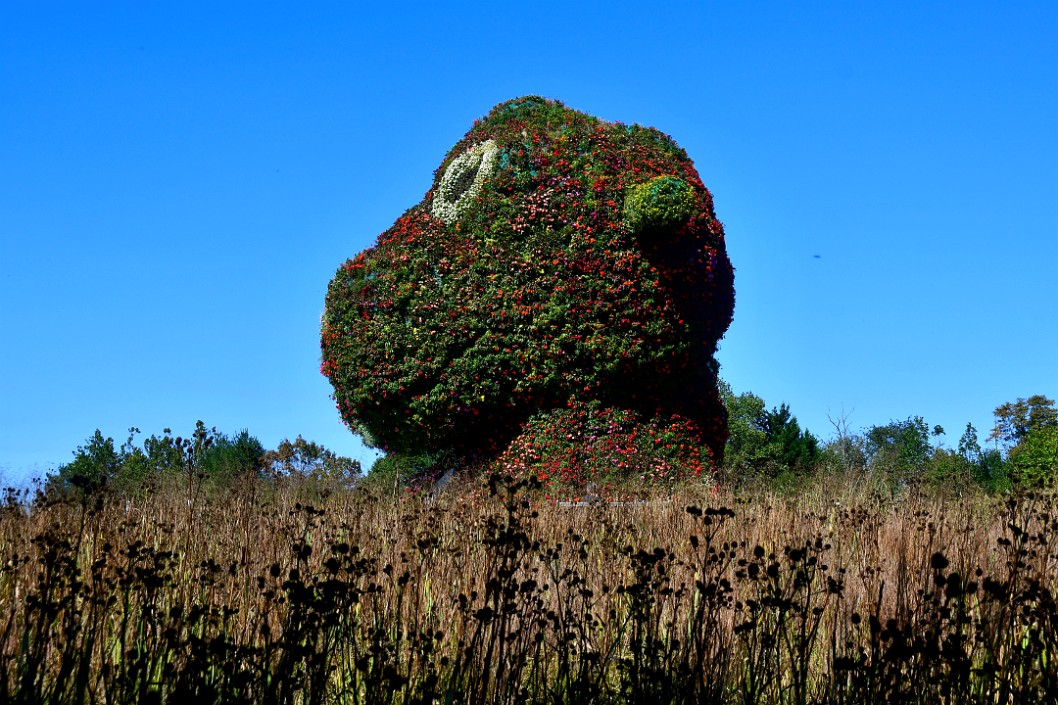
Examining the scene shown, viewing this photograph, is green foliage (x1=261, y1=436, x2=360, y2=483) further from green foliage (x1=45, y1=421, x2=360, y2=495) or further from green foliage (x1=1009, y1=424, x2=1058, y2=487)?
green foliage (x1=1009, y1=424, x2=1058, y2=487)

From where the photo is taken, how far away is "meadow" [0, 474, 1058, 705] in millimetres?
3762

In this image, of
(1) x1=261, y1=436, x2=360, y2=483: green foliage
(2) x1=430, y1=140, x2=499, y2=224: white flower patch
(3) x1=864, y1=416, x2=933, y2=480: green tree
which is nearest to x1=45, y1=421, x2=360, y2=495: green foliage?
(1) x1=261, y1=436, x2=360, y2=483: green foliage

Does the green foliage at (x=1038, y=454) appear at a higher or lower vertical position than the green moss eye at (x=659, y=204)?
lower

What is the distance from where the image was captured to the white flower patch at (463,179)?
1558cm

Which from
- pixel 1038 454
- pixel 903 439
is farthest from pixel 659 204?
pixel 903 439

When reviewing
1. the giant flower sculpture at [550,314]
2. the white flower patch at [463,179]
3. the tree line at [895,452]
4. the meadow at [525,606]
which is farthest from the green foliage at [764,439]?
the meadow at [525,606]

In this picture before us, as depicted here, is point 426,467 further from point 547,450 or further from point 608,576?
point 608,576

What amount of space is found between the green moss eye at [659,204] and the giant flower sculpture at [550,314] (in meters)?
0.03

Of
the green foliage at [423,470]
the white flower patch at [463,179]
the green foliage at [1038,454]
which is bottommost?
the green foliage at [423,470]

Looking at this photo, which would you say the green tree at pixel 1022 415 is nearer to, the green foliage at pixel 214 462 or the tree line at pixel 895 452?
the tree line at pixel 895 452

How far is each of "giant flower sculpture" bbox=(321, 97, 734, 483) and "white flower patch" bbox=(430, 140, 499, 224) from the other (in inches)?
1.5

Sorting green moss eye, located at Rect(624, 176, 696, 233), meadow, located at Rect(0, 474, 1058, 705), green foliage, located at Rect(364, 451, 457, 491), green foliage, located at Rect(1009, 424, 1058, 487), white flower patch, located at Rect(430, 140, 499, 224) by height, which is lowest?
meadow, located at Rect(0, 474, 1058, 705)

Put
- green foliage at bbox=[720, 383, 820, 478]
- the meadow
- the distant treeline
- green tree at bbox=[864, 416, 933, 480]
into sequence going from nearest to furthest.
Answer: the meadow, the distant treeline, green foliage at bbox=[720, 383, 820, 478], green tree at bbox=[864, 416, 933, 480]

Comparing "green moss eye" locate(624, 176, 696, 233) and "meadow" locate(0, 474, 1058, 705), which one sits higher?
"green moss eye" locate(624, 176, 696, 233)
